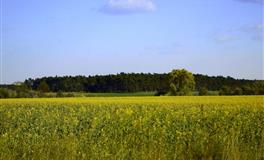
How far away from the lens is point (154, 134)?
37.5 ft

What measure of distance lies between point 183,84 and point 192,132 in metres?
66.5

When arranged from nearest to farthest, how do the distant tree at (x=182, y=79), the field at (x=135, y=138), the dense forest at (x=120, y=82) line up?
the field at (x=135, y=138) → the dense forest at (x=120, y=82) → the distant tree at (x=182, y=79)

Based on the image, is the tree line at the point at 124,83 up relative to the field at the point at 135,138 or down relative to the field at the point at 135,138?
up

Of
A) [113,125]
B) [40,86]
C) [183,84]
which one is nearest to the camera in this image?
[113,125]

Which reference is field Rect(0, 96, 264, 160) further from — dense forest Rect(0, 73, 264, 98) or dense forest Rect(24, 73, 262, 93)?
dense forest Rect(24, 73, 262, 93)

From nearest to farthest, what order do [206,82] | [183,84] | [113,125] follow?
[113,125] < [183,84] < [206,82]

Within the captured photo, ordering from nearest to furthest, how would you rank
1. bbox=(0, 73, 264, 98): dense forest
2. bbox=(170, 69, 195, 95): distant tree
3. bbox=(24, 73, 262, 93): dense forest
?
1. bbox=(0, 73, 264, 98): dense forest
2. bbox=(24, 73, 262, 93): dense forest
3. bbox=(170, 69, 195, 95): distant tree

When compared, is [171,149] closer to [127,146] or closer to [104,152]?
[127,146]

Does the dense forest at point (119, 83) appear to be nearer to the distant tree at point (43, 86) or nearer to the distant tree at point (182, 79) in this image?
the distant tree at point (43, 86)

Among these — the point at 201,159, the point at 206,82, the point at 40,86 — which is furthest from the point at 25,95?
the point at 201,159

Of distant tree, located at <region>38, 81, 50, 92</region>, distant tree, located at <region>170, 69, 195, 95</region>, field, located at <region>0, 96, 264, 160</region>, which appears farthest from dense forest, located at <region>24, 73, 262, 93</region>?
field, located at <region>0, 96, 264, 160</region>

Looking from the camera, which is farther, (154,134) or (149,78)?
(149,78)

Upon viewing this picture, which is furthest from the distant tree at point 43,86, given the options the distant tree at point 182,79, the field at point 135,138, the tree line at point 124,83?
the field at point 135,138

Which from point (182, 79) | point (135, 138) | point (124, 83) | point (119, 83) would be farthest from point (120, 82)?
point (135, 138)
